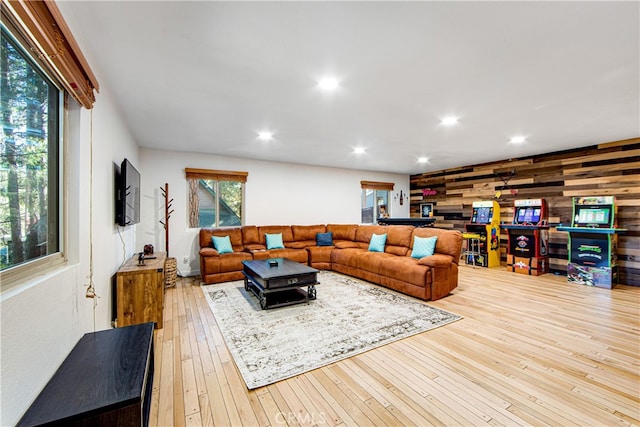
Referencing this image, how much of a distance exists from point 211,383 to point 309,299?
6.09ft

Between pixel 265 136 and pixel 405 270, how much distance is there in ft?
10.0

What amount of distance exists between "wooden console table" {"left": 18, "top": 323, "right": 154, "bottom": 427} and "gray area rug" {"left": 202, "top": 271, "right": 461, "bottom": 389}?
0.87 metres

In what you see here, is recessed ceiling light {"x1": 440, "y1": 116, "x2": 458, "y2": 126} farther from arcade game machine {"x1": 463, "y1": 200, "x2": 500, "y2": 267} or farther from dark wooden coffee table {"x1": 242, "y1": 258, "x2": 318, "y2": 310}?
arcade game machine {"x1": 463, "y1": 200, "x2": 500, "y2": 267}

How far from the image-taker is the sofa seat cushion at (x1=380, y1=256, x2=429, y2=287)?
3.75 m

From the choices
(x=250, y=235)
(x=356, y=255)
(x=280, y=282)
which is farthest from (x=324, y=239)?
(x=280, y=282)

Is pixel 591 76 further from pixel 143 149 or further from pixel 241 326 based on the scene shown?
pixel 143 149

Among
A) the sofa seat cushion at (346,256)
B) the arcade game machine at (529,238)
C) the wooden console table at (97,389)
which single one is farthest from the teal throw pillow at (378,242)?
the wooden console table at (97,389)

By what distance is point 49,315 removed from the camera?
1310 mm

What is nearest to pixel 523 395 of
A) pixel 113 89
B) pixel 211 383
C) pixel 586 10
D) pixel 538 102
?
pixel 211 383

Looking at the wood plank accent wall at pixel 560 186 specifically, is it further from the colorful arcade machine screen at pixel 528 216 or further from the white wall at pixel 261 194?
the white wall at pixel 261 194

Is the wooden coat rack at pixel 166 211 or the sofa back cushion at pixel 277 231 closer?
the wooden coat rack at pixel 166 211

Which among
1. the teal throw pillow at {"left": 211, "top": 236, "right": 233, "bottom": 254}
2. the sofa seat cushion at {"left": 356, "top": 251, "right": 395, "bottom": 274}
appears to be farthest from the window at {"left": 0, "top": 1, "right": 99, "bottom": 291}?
the sofa seat cushion at {"left": 356, "top": 251, "right": 395, "bottom": 274}

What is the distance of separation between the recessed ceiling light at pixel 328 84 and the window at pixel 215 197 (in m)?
3.77

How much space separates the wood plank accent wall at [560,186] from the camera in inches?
177
